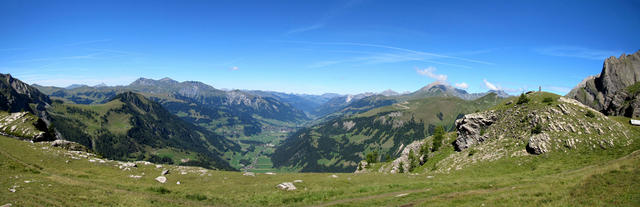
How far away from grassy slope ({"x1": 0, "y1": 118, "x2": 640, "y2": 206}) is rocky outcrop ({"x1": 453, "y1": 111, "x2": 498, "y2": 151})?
24.7 m

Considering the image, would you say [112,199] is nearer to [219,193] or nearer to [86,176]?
[219,193]

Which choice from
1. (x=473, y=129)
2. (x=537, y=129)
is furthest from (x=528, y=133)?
(x=473, y=129)

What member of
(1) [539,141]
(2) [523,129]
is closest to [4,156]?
(1) [539,141]

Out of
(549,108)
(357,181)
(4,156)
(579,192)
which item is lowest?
(357,181)

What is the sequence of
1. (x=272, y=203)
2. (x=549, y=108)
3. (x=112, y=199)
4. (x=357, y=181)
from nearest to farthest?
(x=112, y=199) < (x=272, y=203) < (x=357, y=181) < (x=549, y=108)

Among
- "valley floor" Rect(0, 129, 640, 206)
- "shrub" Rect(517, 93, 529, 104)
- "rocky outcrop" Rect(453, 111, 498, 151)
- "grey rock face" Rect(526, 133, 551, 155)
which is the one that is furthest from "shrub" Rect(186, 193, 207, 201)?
"shrub" Rect(517, 93, 529, 104)

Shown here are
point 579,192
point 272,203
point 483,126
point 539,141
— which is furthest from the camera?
point 483,126

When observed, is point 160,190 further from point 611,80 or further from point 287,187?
point 611,80

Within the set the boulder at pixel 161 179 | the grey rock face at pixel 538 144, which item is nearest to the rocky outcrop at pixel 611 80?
the grey rock face at pixel 538 144

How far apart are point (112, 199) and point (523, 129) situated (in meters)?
92.6

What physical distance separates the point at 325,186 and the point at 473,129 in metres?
69.3

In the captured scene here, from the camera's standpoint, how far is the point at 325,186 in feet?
147

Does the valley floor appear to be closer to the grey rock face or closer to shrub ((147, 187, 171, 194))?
shrub ((147, 187, 171, 194))

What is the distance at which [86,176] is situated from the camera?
43.7m
